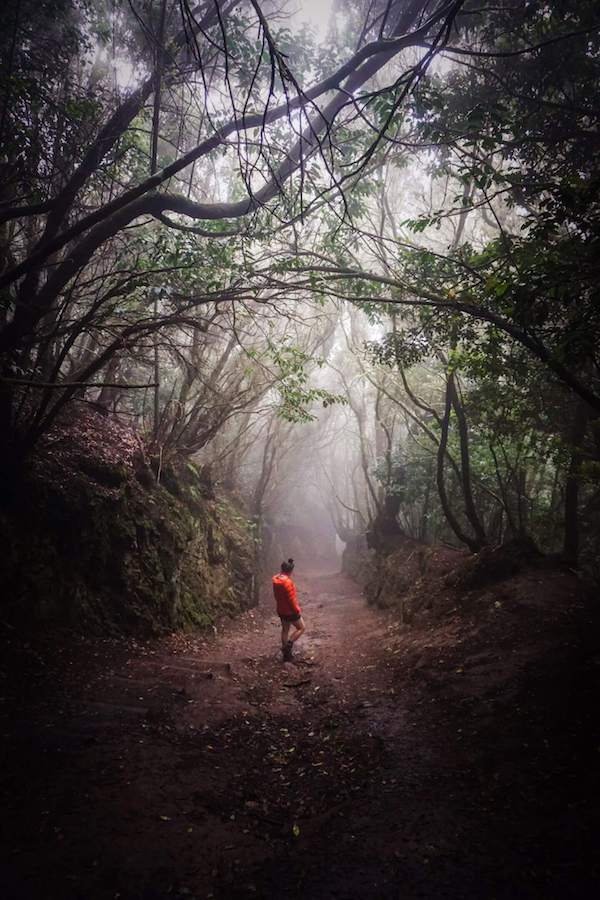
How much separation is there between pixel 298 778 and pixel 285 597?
162 inches

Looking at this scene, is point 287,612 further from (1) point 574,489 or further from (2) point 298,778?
(1) point 574,489

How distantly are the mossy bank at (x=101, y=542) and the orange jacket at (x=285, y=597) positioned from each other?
6.34 ft

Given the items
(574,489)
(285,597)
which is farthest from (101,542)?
(574,489)

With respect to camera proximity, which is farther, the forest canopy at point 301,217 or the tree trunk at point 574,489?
the tree trunk at point 574,489

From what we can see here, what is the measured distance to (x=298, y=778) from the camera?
14.0 ft

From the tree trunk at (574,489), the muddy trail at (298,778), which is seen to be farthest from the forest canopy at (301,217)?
the muddy trail at (298,778)

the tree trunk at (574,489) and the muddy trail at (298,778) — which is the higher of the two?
the tree trunk at (574,489)

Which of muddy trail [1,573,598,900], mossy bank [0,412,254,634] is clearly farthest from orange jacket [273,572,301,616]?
mossy bank [0,412,254,634]

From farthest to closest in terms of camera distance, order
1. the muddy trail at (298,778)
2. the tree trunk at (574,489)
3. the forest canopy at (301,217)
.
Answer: the tree trunk at (574,489), the forest canopy at (301,217), the muddy trail at (298,778)

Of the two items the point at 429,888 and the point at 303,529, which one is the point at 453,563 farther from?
the point at 303,529

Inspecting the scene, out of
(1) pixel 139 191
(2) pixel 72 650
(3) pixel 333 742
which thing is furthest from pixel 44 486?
(3) pixel 333 742

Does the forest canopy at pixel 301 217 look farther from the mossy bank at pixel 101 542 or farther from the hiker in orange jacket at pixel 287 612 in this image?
the hiker in orange jacket at pixel 287 612

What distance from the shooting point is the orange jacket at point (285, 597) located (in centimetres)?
828

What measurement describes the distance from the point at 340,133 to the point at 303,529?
32332 millimetres
